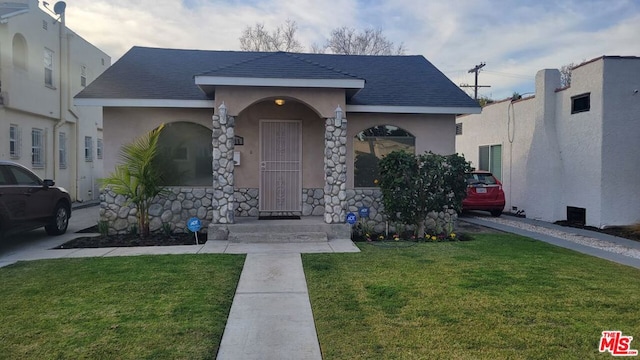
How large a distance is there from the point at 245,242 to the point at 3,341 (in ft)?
16.5

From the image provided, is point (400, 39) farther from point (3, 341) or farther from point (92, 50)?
point (3, 341)

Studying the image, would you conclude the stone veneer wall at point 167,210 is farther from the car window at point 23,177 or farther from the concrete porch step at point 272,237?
the concrete porch step at point 272,237

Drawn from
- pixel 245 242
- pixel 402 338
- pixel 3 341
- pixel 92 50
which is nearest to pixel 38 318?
pixel 3 341

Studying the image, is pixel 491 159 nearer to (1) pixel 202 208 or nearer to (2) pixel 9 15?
(1) pixel 202 208

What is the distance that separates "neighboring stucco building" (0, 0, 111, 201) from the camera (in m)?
13.3

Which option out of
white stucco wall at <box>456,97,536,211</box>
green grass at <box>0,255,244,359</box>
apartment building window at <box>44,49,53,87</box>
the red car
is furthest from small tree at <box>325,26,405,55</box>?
green grass at <box>0,255,244,359</box>

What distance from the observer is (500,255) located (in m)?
7.63

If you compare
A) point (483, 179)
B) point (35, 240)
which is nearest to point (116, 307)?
point (35, 240)

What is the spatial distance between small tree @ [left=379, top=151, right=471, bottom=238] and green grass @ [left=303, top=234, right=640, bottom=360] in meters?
1.54

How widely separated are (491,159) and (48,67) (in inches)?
654

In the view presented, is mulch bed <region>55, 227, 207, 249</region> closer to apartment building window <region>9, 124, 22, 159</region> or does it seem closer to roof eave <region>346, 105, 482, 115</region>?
roof eave <region>346, 105, 482, 115</region>

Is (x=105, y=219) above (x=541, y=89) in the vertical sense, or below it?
below

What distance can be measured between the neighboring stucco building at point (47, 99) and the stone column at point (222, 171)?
821 centimetres

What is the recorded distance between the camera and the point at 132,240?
908 cm
